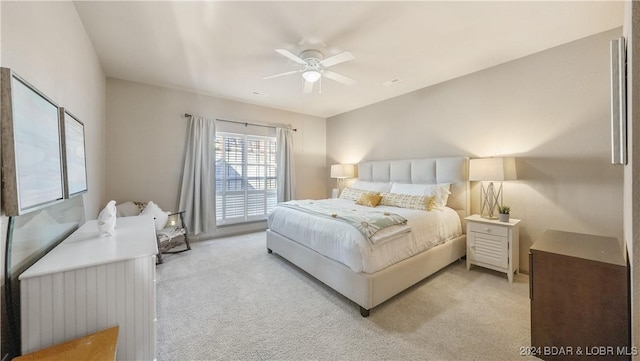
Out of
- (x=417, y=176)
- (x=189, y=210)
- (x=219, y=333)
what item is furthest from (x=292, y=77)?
(x=219, y=333)

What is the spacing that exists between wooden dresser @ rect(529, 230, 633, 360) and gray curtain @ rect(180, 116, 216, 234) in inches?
171

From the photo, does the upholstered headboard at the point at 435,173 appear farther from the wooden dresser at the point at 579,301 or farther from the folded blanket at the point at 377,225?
the wooden dresser at the point at 579,301

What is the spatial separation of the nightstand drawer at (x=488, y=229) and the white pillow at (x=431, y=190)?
45 centimetres

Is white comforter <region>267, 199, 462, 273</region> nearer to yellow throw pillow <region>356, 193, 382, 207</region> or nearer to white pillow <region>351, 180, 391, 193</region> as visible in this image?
yellow throw pillow <region>356, 193, 382, 207</region>

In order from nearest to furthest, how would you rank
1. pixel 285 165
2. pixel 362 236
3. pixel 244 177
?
pixel 362 236 < pixel 244 177 < pixel 285 165

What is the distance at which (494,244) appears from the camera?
9.05 feet

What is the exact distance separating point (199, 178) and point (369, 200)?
2.95 meters

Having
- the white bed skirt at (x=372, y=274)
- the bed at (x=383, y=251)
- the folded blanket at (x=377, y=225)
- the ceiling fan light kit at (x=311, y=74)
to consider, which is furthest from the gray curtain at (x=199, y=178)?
the folded blanket at (x=377, y=225)

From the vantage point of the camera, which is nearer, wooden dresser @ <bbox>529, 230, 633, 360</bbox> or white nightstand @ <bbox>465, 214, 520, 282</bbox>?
→ wooden dresser @ <bbox>529, 230, 633, 360</bbox>

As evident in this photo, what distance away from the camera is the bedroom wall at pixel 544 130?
7.91 ft

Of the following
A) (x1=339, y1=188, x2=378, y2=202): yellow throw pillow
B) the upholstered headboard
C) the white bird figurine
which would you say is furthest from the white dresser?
the upholstered headboard

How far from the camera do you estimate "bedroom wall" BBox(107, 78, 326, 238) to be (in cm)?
354

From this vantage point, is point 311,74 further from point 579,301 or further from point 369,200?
point 579,301

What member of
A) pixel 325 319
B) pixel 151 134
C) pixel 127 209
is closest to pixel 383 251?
pixel 325 319
